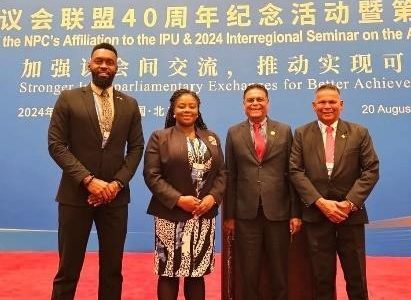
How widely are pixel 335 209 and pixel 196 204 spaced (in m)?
0.64

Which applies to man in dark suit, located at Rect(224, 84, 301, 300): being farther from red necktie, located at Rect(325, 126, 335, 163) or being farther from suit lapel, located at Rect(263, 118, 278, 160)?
red necktie, located at Rect(325, 126, 335, 163)

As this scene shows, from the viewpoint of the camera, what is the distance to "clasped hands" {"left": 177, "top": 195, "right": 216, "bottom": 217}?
2.02 meters

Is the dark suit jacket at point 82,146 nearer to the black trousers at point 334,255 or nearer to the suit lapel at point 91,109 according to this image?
the suit lapel at point 91,109

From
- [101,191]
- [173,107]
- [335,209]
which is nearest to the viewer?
[101,191]

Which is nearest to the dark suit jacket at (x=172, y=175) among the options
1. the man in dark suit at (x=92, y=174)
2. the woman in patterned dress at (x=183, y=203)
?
the woman in patterned dress at (x=183, y=203)

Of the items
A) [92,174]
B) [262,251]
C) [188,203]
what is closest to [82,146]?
[92,174]

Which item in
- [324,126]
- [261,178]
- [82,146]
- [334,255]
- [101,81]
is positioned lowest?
[334,255]

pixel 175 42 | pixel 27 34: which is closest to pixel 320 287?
pixel 175 42

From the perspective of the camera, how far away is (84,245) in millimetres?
2107

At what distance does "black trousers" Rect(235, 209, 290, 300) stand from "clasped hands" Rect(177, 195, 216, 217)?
0.27 meters

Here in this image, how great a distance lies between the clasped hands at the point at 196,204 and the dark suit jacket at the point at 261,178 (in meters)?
0.23

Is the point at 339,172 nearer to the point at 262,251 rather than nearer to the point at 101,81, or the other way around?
the point at 262,251

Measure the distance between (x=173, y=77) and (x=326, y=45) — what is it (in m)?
1.33

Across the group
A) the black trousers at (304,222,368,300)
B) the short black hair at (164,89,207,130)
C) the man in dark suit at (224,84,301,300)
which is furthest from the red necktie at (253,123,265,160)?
the black trousers at (304,222,368,300)
